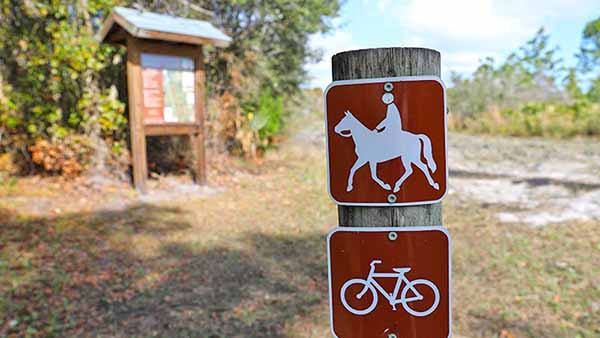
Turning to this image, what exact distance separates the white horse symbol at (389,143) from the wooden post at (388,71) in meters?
0.07

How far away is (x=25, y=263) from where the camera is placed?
3834 mm

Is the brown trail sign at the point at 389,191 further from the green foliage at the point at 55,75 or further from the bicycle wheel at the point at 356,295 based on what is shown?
the green foliage at the point at 55,75

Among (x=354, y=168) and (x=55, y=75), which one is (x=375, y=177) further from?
(x=55, y=75)

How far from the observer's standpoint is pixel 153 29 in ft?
20.1

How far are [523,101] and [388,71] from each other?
18.6m

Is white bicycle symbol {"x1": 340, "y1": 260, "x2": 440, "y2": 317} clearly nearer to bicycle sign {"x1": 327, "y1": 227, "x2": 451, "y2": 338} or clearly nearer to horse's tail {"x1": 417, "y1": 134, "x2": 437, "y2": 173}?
bicycle sign {"x1": 327, "y1": 227, "x2": 451, "y2": 338}

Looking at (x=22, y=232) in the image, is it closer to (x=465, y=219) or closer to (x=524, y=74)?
(x=465, y=219)

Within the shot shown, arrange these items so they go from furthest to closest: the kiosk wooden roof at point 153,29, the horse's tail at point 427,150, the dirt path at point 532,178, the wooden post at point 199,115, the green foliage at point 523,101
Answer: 1. the green foliage at point 523,101
2. the wooden post at point 199,115
3. the kiosk wooden roof at point 153,29
4. the dirt path at point 532,178
5. the horse's tail at point 427,150

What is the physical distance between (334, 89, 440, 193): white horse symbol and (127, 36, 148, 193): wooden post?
5769 mm

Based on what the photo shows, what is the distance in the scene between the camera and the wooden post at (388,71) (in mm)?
1171

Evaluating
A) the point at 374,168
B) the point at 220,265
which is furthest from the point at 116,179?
the point at 374,168

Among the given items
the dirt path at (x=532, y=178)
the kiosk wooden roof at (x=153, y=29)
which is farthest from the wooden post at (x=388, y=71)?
the kiosk wooden roof at (x=153, y=29)

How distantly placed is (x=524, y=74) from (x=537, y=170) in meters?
12.7

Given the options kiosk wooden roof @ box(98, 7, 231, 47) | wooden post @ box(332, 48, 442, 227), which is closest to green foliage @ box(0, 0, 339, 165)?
kiosk wooden roof @ box(98, 7, 231, 47)
